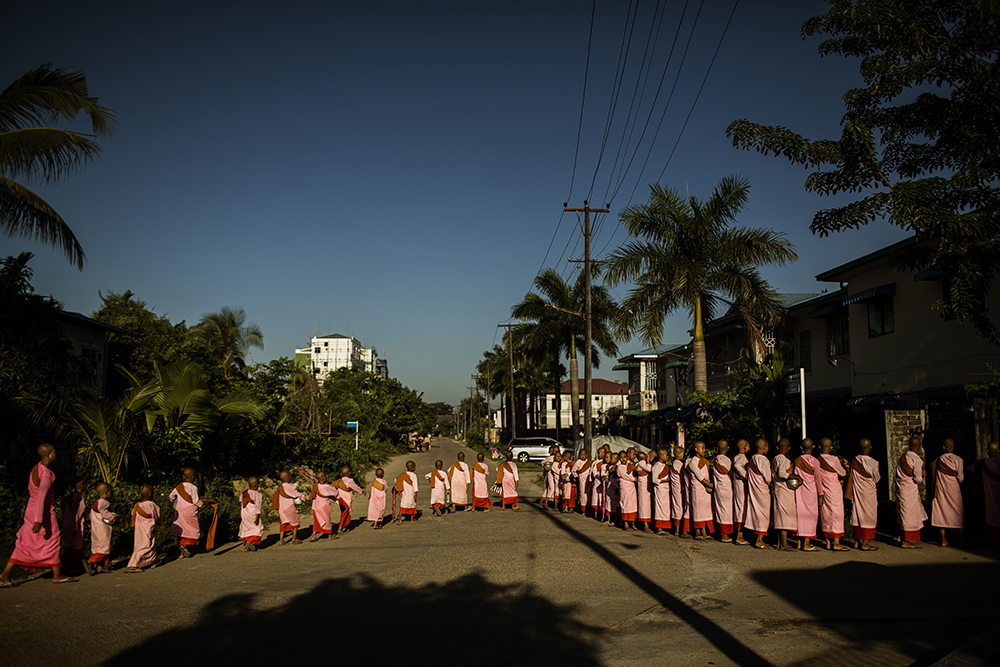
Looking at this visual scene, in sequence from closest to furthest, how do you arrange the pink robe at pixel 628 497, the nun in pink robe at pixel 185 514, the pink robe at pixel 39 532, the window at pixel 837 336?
the pink robe at pixel 39 532 → the nun in pink robe at pixel 185 514 → the pink robe at pixel 628 497 → the window at pixel 837 336

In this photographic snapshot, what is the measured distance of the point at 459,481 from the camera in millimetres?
18469

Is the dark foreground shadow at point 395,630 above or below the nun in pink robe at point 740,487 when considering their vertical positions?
below

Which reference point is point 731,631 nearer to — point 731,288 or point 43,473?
point 43,473

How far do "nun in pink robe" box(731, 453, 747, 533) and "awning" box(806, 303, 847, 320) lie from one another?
35.3ft

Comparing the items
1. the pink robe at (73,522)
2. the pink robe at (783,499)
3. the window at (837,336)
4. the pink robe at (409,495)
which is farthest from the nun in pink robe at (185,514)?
the window at (837,336)

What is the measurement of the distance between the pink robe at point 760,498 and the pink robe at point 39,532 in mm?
9770

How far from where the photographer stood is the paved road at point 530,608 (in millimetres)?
6199

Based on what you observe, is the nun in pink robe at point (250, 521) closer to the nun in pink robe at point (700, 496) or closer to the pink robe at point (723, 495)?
the nun in pink robe at point (700, 496)

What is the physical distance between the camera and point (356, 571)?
1022 centimetres

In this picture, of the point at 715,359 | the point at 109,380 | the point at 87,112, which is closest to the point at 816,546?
the point at 87,112

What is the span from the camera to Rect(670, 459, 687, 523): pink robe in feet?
43.5

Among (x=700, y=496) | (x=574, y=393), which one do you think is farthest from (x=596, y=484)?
(x=574, y=393)

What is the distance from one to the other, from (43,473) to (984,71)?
577 inches

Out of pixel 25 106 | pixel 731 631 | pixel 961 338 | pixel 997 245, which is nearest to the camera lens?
pixel 731 631
